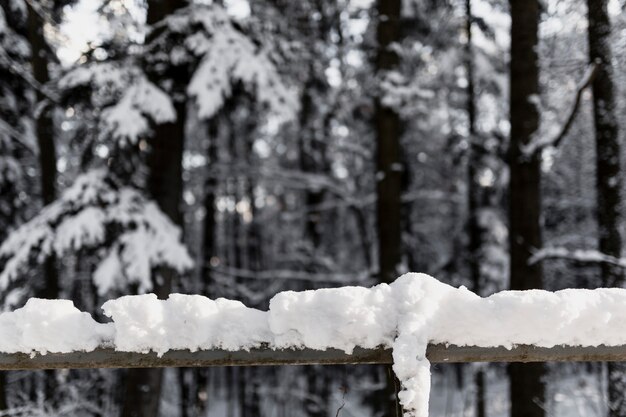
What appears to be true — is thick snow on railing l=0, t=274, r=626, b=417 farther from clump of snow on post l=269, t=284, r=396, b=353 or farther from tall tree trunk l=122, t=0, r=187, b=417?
tall tree trunk l=122, t=0, r=187, b=417

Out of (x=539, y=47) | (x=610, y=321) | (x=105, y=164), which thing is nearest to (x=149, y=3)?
(x=105, y=164)

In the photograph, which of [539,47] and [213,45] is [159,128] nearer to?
[213,45]

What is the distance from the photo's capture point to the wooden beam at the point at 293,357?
2443 millimetres

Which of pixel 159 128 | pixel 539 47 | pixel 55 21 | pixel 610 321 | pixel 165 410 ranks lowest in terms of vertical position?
pixel 165 410

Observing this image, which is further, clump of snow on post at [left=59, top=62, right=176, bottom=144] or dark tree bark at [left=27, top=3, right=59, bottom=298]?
dark tree bark at [left=27, top=3, right=59, bottom=298]

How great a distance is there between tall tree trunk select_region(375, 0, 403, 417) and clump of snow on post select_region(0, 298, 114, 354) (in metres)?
6.33

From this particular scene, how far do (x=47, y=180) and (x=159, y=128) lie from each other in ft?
7.28

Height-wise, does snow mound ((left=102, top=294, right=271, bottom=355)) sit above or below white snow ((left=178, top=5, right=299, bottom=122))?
below

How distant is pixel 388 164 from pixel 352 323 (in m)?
6.44

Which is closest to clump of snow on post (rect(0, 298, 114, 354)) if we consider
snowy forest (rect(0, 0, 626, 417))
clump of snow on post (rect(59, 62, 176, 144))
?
snowy forest (rect(0, 0, 626, 417))

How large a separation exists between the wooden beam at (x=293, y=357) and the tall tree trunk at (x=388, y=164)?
601cm

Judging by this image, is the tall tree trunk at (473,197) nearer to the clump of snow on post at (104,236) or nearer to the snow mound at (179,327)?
the clump of snow on post at (104,236)

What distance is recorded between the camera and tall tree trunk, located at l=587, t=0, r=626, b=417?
18.9ft

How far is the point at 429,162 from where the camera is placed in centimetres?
1784
